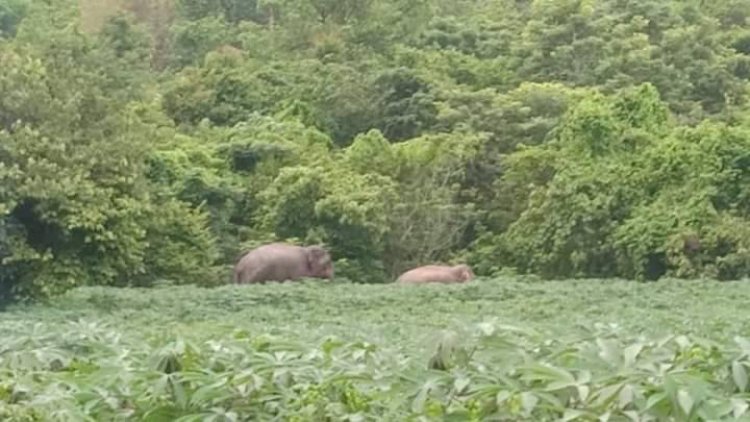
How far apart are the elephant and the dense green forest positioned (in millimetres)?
567

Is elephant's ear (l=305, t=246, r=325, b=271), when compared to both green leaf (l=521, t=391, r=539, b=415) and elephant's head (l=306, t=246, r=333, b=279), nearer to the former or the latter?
elephant's head (l=306, t=246, r=333, b=279)

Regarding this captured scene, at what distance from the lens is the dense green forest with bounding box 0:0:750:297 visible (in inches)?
473

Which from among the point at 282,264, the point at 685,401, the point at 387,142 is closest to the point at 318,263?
the point at 282,264

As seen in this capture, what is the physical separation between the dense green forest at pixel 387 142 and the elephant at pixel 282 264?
0.57 metres

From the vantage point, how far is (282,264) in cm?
1525

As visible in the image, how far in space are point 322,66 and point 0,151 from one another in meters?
12.1

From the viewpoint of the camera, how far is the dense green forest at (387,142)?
12.0 m

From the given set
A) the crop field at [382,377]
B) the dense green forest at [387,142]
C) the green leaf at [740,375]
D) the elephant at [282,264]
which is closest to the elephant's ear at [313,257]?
the elephant at [282,264]

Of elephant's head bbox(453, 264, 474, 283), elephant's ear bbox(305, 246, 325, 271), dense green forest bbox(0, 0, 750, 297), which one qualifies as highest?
dense green forest bbox(0, 0, 750, 297)

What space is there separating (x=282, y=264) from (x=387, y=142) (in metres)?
4.39

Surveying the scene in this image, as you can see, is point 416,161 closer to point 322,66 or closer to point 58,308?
point 322,66

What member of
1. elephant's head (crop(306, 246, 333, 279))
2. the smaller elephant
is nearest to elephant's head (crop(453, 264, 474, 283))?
the smaller elephant

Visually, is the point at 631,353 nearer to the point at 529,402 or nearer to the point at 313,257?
the point at 529,402

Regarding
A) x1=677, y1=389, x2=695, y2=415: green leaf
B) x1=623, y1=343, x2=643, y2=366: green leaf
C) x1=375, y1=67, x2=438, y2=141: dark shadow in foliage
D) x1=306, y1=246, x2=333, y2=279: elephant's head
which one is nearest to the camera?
x1=677, y1=389, x2=695, y2=415: green leaf
